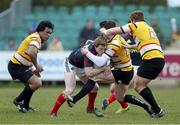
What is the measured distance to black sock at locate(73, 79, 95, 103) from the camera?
13289 millimetres

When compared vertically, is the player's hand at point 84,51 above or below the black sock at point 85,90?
above

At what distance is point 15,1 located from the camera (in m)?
30.5

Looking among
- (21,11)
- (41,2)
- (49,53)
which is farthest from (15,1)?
(49,53)

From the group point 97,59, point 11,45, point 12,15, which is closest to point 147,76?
point 97,59

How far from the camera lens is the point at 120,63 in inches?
559

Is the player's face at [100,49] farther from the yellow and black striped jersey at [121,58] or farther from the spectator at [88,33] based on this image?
the spectator at [88,33]

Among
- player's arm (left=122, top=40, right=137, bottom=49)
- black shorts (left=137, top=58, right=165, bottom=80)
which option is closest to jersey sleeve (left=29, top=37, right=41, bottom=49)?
player's arm (left=122, top=40, right=137, bottom=49)

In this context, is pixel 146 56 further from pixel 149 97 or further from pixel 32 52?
pixel 32 52

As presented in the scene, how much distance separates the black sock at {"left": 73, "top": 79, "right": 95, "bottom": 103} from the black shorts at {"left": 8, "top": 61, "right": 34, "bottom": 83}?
1552 mm

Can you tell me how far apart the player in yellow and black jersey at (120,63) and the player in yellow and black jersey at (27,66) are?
4.10 feet

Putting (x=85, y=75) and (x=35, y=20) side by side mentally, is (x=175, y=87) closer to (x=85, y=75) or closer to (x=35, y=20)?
(x=35, y=20)

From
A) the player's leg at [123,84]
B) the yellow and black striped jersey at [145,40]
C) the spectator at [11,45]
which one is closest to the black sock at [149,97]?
the player's leg at [123,84]

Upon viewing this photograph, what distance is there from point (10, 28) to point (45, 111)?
54.3 ft

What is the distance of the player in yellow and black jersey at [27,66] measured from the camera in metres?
14.2
